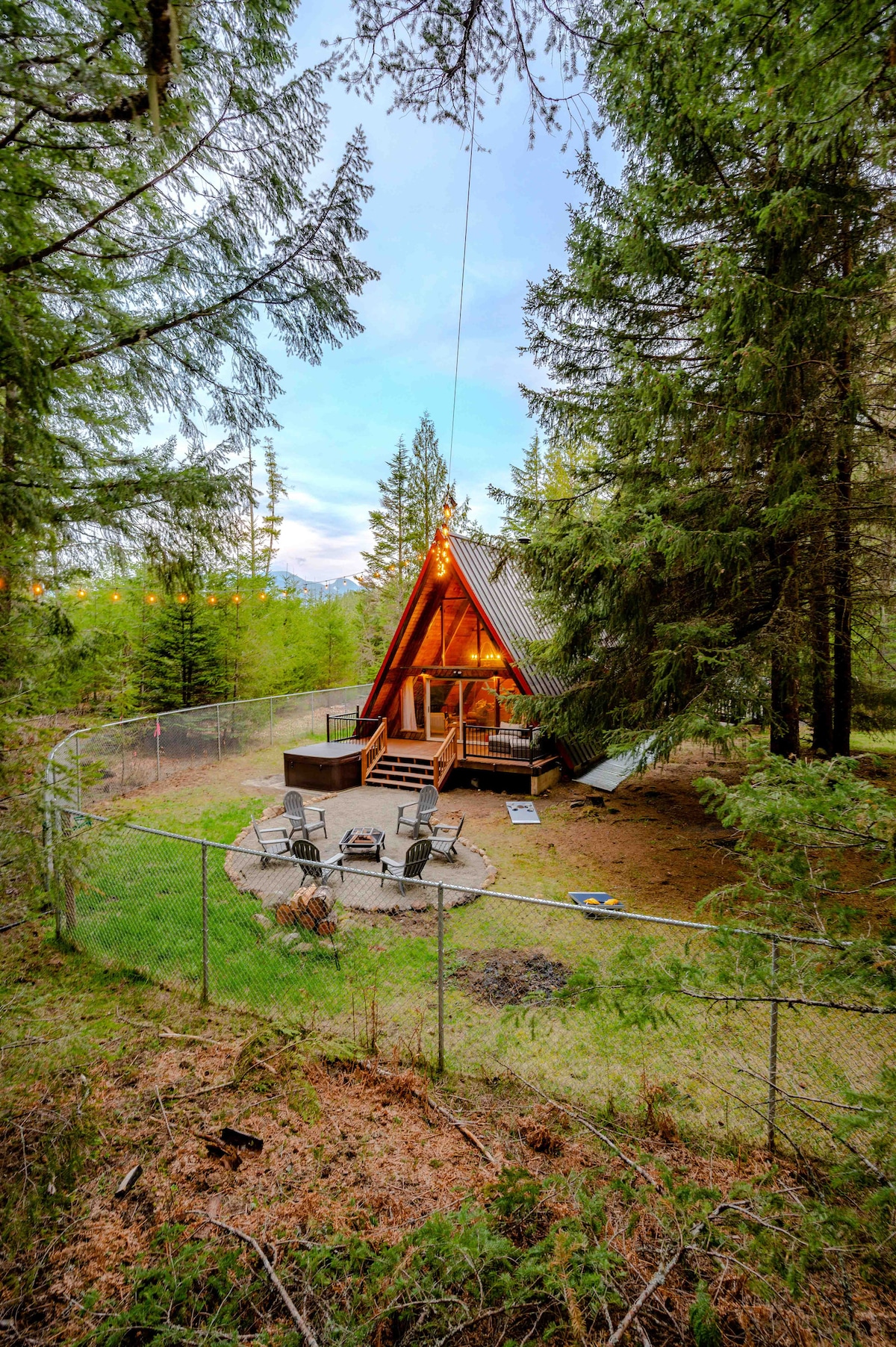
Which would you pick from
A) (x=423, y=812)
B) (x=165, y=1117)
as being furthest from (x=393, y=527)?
(x=165, y=1117)

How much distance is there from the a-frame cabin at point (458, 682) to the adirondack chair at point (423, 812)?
8.97 feet

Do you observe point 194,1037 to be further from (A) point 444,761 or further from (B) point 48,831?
(A) point 444,761

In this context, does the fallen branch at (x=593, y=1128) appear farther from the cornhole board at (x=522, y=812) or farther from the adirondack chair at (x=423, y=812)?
the cornhole board at (x=522, y=812)

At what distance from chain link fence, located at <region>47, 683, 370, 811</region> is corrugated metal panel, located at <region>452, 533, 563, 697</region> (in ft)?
25.2

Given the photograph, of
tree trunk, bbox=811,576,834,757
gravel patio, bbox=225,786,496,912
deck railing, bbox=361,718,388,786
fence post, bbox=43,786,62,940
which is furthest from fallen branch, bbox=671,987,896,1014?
deck railing, bbox=361,718,388,786

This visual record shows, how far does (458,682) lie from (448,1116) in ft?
38.1

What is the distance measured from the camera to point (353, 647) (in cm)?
2672

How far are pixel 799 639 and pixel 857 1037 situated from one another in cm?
465

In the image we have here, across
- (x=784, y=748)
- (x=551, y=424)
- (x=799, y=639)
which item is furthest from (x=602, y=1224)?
(x=551, y=424)

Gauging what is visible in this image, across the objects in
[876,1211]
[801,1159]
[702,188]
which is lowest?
[801,1159]

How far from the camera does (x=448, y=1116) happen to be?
3.55 metres

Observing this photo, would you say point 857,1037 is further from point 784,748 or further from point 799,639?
point 784,748

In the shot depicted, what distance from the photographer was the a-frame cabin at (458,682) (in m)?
13.0

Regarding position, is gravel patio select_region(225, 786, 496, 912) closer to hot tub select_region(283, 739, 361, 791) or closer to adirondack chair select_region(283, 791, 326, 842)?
adirondack chair select_region(283, 791, 326, 842)
